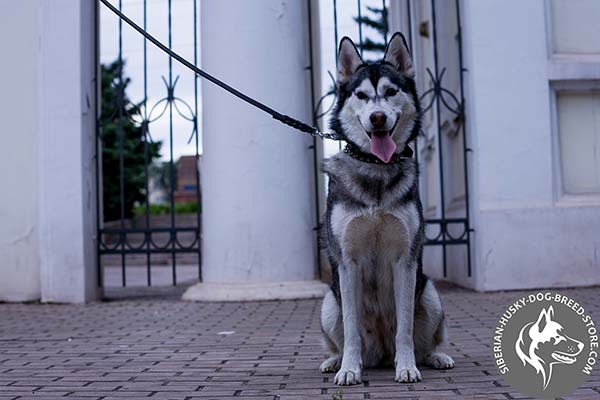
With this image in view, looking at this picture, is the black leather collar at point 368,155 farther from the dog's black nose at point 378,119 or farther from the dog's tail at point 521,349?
the dog's tail at point 521,349

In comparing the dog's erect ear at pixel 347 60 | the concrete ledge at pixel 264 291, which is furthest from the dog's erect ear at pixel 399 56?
the concrete ledge at pixel 264 291

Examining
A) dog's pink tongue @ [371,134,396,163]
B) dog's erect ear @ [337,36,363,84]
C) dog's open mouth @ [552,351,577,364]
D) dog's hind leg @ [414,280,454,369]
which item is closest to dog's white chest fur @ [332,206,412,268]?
dog's pink tongue @ [371,134,396,163]

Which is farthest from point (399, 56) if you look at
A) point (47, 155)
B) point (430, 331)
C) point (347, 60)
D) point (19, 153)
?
point (19, 153)

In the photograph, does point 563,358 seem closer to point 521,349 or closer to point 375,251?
point 521,349

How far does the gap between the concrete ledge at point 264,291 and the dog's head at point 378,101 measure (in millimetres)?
4123

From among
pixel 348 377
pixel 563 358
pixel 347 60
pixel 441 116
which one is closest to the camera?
pixel 563 358

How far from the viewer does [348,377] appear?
366cm

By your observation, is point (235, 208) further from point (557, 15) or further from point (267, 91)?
point (557, 15)

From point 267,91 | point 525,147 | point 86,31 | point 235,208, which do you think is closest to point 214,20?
point 267,91

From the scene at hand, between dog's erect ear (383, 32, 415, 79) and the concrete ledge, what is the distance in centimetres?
430

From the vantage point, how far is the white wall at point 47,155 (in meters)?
8.21

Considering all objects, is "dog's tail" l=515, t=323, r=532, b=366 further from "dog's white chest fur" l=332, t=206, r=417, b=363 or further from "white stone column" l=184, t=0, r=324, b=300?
"white stone column" l=184, t=0, r=324, b=300

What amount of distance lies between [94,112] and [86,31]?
976 mm

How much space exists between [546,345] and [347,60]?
2.17 metres
